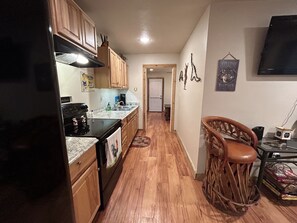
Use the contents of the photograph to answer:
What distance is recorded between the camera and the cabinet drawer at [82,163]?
3.44ft

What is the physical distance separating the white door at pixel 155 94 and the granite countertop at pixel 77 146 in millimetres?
6805

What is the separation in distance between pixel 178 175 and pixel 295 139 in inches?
67.3

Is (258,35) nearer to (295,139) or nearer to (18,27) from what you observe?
(295,139)

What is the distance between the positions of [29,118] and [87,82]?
7.01 feet

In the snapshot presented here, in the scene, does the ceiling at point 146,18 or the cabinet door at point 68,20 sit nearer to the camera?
the cabinet door at point 68,20

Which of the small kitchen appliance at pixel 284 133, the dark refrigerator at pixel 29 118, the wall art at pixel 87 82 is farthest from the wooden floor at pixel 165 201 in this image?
the wall art at pixel 87 82

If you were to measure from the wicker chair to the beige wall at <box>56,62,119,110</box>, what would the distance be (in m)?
1.93

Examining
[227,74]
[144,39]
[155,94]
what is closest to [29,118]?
[227,74]

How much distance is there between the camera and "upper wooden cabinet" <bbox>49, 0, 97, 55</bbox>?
125 cm

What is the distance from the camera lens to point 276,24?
1.61 meters

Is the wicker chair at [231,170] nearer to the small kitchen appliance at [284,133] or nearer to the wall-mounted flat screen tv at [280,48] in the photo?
the small kitchen appliance at [284,133]

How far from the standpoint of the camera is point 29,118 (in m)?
0.55

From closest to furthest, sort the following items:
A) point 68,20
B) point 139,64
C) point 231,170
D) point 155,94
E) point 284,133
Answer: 1. point 68,20
2. point 231,170
3. point 284,133
4. point 139,64
5. point 155,94

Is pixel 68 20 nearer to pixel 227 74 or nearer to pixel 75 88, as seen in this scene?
pixel 75 88
